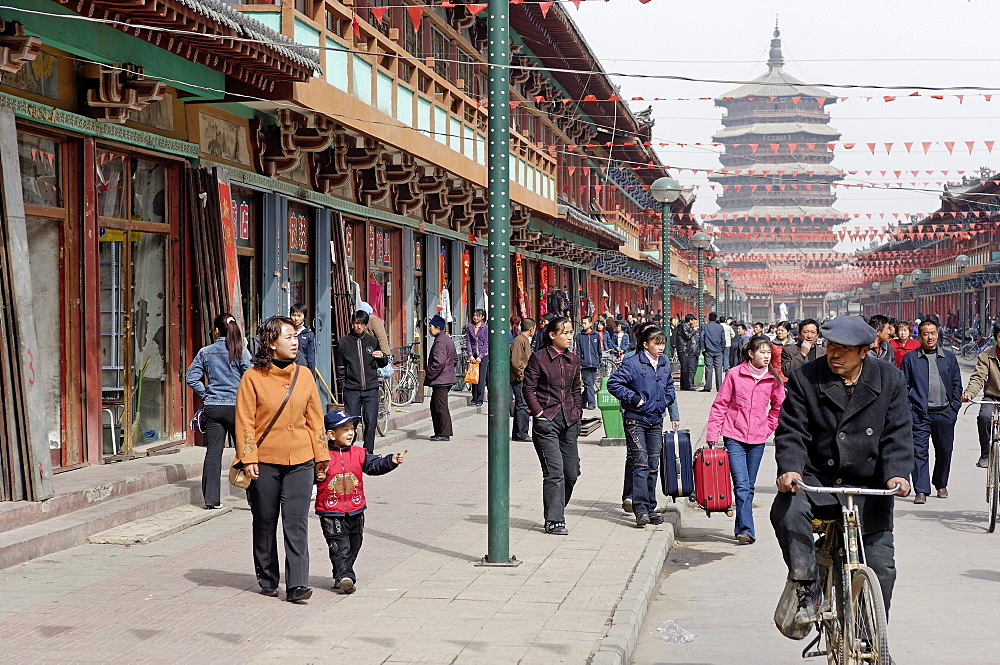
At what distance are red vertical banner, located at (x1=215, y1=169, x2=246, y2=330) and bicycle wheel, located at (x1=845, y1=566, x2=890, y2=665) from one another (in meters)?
9.74

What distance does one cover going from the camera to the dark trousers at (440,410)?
1767cm

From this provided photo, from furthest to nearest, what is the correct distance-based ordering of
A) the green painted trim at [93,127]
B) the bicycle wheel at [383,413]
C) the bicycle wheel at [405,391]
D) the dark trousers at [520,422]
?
the bicycle wheel at [405,391] → the dark trousers at [520,422] → the bicycle wheel at [383,413] → the green painted trim at [93,127]

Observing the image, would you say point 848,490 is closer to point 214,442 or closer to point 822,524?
point 822,524

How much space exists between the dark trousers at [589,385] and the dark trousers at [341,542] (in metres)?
14.2

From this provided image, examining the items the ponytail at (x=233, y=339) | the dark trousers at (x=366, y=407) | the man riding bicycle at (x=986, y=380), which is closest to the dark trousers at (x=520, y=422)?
the dark trousers at (x=366, y=407)

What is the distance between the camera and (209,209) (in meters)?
14.1

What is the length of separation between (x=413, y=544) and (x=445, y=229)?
Answer: 17.8 m

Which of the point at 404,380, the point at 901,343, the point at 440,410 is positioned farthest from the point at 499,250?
the point at 404,380

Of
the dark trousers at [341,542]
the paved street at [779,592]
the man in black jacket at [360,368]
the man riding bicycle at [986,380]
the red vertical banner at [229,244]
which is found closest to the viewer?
the paved street at [779,592]

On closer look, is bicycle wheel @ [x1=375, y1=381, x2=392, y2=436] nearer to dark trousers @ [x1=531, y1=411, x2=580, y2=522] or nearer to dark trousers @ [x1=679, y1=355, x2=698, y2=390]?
dark trousers @ [x1=531, y1=411, x2=580, y2=522]

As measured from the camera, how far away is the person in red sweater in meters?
13.6

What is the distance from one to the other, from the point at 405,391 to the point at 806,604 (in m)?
15.9

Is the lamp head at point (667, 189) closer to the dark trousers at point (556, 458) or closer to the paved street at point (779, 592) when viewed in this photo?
the paved street at point (779, 592)

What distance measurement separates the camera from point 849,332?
5.46 metres
